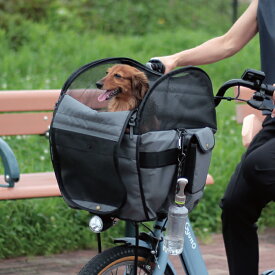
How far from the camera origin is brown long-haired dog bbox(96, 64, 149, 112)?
3.15 m

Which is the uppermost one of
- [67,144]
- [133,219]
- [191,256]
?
[67,144]

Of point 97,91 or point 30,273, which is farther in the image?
point 30,273

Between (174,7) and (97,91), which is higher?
(97,91)

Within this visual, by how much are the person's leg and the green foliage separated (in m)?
1.95

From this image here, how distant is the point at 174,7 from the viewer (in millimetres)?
11102

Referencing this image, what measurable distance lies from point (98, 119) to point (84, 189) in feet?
0.87

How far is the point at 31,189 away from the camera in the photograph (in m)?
4.64

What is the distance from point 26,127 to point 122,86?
6.97ft

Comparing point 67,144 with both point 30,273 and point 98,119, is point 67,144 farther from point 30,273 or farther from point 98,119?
point 30,273

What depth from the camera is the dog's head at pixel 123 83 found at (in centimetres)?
315

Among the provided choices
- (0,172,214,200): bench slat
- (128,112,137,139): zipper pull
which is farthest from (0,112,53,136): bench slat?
(128,112,137,139): zipper pull

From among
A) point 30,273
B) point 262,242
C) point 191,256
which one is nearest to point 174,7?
point 262,242

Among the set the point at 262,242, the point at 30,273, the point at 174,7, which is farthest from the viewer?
the point at 174,7

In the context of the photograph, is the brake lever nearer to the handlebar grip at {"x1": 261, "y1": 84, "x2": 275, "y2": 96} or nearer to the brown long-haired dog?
the handlebar grip at {"x1": 261, "y1": 84, "x2": 275, "y2": 96}
